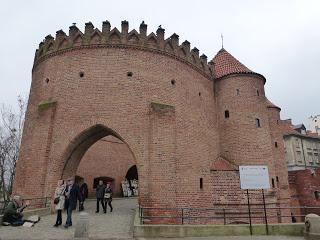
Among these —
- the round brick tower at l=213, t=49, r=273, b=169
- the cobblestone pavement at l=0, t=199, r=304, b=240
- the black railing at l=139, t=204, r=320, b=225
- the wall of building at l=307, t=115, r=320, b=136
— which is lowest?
the cobblestone pavement at l=0, t=199, r=304, b=240

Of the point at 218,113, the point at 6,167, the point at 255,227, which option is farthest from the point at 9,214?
the point at 6,167

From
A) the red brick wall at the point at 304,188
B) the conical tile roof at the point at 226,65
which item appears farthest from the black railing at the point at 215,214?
the conical tile roof at the point at 226,65

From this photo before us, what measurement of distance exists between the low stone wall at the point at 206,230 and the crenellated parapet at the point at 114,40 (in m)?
8.29

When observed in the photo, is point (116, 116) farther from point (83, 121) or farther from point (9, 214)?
point (9, 214)

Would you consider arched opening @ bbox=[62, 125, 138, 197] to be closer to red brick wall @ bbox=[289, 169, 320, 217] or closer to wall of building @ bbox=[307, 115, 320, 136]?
red brick wall @ bbox=[289, 169, 320, 217]

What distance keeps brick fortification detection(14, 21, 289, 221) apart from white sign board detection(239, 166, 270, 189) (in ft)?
12.1

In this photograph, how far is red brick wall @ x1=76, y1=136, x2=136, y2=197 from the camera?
818 inches

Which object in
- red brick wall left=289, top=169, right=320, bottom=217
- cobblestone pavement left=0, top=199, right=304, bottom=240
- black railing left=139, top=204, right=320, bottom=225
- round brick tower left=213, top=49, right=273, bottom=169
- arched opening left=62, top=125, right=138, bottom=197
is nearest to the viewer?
cobblestone pavement left=0, top=199, right=304, bottom=240

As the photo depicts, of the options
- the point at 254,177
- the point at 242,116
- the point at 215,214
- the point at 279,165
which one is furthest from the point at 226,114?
the point at 254,177

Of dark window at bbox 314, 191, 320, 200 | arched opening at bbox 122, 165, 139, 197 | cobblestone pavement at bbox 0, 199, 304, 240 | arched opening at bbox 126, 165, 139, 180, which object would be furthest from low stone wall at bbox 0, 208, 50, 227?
dark window at bbox 314, 191, 320, 200

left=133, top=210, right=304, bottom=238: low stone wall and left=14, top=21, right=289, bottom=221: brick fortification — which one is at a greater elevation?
left=14, top=21, right=289, bottom=221: brick fortification

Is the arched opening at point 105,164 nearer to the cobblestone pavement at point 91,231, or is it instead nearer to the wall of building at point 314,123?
the cobblestone pavement at point 91,231

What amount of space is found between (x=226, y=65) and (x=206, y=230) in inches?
438

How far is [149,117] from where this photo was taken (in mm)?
13398
